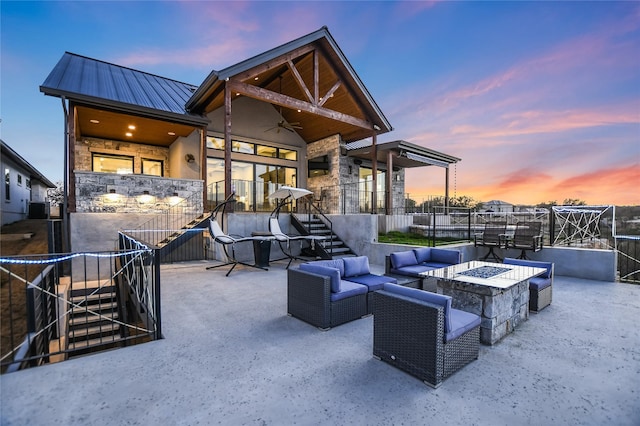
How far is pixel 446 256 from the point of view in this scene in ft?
19.0

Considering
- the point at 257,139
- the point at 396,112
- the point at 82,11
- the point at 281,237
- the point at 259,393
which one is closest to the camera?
the point at 259,393

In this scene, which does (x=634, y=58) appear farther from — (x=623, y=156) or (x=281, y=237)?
(x=281, y=237)

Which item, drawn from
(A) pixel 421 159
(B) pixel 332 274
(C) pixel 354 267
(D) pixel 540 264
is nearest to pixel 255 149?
(A) pixel 421 159

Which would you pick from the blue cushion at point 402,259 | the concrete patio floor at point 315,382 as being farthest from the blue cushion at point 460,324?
the blue cushion at point 402,259

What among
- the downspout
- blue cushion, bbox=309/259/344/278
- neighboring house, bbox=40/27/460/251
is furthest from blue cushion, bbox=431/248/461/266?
the downspout

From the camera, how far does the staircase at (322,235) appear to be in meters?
8.97

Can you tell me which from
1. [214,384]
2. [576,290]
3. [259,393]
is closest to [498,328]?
[259,393]

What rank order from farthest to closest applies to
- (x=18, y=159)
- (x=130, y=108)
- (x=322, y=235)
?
(x=18, y=159) → (x=322, y=235) → (x=130, y=108)

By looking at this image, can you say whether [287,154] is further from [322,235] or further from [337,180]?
[322,235]

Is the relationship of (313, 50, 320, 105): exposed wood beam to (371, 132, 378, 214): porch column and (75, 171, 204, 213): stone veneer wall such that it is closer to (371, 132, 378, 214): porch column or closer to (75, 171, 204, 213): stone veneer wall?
(371, 132, 378, 214): porch column

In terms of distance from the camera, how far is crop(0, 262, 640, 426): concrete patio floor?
2.02 metres

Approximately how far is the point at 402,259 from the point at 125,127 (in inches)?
407

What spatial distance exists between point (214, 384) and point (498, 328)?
123 inches

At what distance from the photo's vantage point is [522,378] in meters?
2.54
